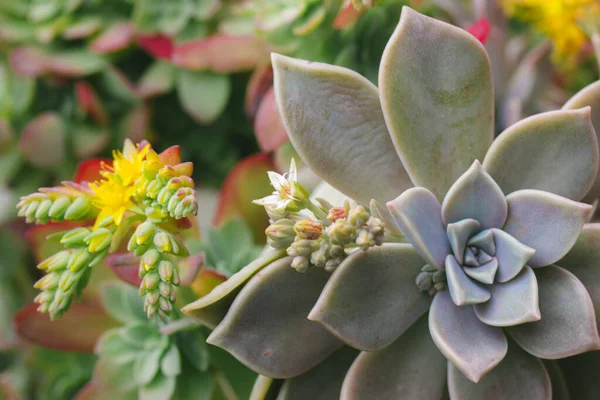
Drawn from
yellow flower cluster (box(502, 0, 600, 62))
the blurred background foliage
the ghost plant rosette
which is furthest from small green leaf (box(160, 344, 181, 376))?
yellow flower cluster (box(502, 0, 600, 62))

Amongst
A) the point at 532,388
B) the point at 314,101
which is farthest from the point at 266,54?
the point at 532,388

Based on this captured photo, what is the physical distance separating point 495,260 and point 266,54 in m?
0.49

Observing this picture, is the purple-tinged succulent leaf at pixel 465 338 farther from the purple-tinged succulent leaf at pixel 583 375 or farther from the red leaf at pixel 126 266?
the red leaf at pixel 126 266

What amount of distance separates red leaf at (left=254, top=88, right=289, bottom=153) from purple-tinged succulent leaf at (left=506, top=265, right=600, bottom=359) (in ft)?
1.21

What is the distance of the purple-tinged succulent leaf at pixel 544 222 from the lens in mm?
552

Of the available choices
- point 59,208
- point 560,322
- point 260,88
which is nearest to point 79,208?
point 59,208

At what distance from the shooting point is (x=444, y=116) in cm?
63

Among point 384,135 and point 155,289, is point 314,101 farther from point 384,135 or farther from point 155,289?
point 155,289

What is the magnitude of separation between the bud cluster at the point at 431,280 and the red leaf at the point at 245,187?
0.98 feet

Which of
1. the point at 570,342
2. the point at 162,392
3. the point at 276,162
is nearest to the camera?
the point at 570,342

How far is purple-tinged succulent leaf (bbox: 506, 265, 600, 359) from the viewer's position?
0.54 meters

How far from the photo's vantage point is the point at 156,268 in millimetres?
579

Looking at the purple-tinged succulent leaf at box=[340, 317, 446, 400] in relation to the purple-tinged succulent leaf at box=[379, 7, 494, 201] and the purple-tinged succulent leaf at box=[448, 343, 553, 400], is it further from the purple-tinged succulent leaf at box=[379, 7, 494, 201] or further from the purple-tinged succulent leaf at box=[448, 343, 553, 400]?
the purple-tinged succulent leaf at box=[379, 7, 494, 201]

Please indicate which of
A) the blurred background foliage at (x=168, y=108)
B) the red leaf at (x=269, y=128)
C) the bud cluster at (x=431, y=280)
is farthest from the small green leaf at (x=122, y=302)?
the bud cluster at (x=431, y=280)
